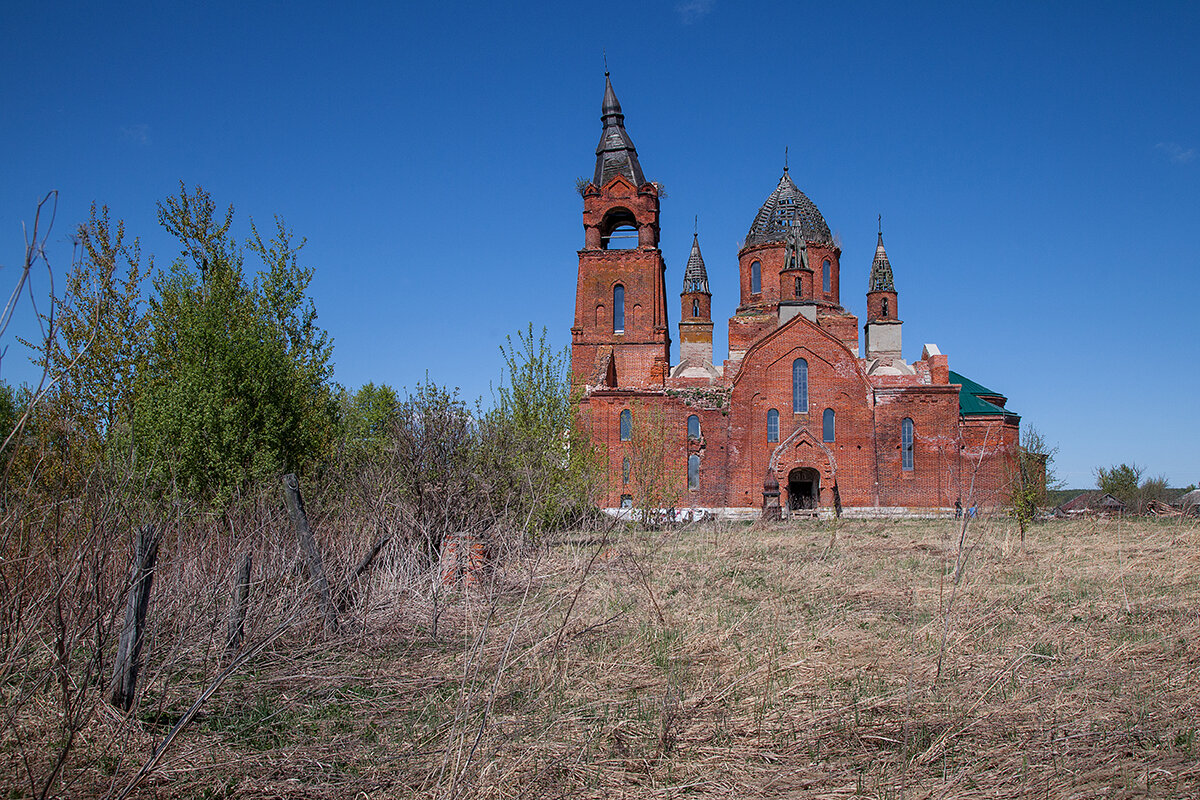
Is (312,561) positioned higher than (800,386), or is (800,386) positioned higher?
(800,386)

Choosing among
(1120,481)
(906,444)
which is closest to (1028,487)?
(906,444)

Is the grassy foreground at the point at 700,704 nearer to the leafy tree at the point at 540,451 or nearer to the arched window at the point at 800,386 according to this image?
the leafy tree at the point at 540,451

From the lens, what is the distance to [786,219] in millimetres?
37844

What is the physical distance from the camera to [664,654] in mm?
6250

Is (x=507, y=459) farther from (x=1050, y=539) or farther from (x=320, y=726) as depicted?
(x=1050, y=539)

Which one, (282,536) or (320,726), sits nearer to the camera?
(320,726)

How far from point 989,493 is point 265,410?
90.4 feet

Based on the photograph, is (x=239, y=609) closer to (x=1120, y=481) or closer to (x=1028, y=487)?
(x=1028, y=487)

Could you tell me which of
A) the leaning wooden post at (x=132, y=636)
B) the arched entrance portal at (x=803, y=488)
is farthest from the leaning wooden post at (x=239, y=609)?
the arched entrance portal at (x=803, y=488)

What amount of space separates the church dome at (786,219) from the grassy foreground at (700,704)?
3066cm

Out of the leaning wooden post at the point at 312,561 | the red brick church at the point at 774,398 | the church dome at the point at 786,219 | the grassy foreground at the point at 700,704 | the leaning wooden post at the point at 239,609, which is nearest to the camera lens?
the grassy foreground at the point at 700,704

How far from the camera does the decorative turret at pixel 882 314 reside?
36188 millimetres

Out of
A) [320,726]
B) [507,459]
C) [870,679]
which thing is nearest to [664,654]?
[870,679]

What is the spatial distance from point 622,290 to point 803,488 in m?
12.0
